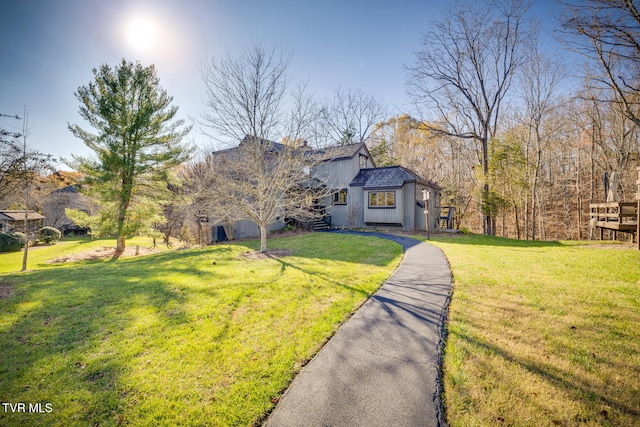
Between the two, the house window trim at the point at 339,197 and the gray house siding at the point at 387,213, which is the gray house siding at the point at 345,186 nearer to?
the house window trim at the point at 339,197

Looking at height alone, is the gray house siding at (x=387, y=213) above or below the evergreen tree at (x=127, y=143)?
below

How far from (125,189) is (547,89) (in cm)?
3001

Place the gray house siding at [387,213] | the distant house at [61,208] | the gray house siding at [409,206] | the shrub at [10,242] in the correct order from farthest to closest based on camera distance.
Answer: the distant house at [61,208] < the shrub at [10,242] < the gray house siding at [409,206] < the gray house siding at [387,213]

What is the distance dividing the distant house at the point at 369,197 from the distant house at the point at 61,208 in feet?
81.1

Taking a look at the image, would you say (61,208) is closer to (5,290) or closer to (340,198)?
(5,290)

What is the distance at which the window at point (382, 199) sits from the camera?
17.8 meters

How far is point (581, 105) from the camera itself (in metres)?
19.3

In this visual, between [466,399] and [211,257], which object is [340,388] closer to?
[466,399]

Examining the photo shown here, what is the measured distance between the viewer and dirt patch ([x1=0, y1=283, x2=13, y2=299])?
5557 mm

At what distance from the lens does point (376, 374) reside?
292 cm

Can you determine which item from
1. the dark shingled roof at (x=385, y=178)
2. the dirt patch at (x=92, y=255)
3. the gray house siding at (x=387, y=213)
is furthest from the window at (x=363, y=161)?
the dirt patch at (x=92, y=255)

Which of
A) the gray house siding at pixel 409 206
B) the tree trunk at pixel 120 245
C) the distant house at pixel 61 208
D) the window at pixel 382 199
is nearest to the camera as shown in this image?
the tree trunk at pixel 120 245

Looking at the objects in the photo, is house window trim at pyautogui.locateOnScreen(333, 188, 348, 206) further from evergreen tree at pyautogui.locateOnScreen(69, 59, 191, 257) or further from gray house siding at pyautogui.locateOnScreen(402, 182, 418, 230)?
evergreen tree at pyautogui.locateOnScreen(69, 59, 191, 257)

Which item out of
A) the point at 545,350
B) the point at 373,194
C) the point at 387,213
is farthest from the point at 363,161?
the point at 545,350
